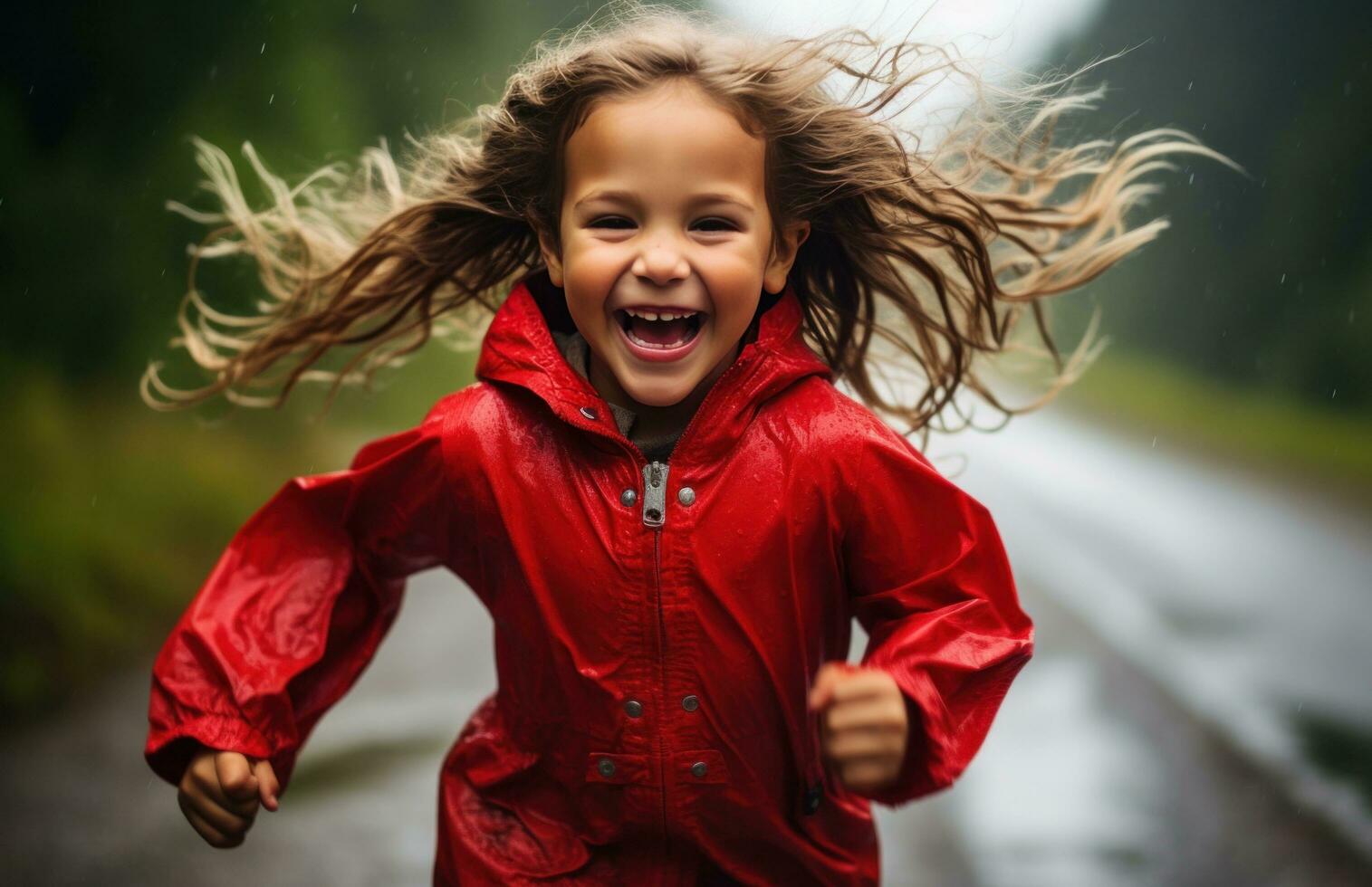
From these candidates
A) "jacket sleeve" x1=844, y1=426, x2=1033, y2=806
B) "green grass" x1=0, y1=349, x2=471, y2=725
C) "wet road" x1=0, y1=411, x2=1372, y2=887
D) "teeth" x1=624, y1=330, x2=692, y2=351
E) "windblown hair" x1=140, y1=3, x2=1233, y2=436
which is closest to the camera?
"jacket sleeve" x1=844, y1=426, x2=1033, y2=806

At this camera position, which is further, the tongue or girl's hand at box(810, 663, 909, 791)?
the tongue

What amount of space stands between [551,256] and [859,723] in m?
0.92

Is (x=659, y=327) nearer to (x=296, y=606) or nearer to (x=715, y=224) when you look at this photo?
(x=715, y=224)

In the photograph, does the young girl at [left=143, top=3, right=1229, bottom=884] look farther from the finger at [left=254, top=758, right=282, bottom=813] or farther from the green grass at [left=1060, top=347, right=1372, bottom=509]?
the green grass at [left=1060, top=347, right=1372, bottom=509]

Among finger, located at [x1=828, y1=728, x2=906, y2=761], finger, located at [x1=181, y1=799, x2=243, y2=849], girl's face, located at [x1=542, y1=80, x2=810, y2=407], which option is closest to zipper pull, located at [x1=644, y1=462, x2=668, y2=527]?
girl's face, located at [x1=542, y1=80, x2=810, y2=407]

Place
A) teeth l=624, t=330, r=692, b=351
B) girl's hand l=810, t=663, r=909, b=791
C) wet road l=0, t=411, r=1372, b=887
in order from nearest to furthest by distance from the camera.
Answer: girl's hand l=810, t=663, r=909, b=791 → teeth l=624, t=330, r=692, b=351 → wet road l=0, t=411, r=1372, b=887

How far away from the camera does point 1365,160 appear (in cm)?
617

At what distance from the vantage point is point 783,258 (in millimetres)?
2123

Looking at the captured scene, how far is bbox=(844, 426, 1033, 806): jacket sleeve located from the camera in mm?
1849

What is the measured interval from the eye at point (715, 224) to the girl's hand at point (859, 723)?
672mm

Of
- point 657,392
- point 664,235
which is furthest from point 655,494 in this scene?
point 664,235

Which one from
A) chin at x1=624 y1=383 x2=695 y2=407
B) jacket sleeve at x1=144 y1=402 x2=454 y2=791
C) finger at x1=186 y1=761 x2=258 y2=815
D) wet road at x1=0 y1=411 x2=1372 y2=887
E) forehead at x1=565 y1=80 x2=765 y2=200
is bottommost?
wet road at x1=0 y1=411 x2=1372 y2=887

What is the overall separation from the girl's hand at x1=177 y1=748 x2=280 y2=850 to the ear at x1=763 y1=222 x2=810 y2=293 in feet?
3.55

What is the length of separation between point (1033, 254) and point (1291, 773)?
230 cm
